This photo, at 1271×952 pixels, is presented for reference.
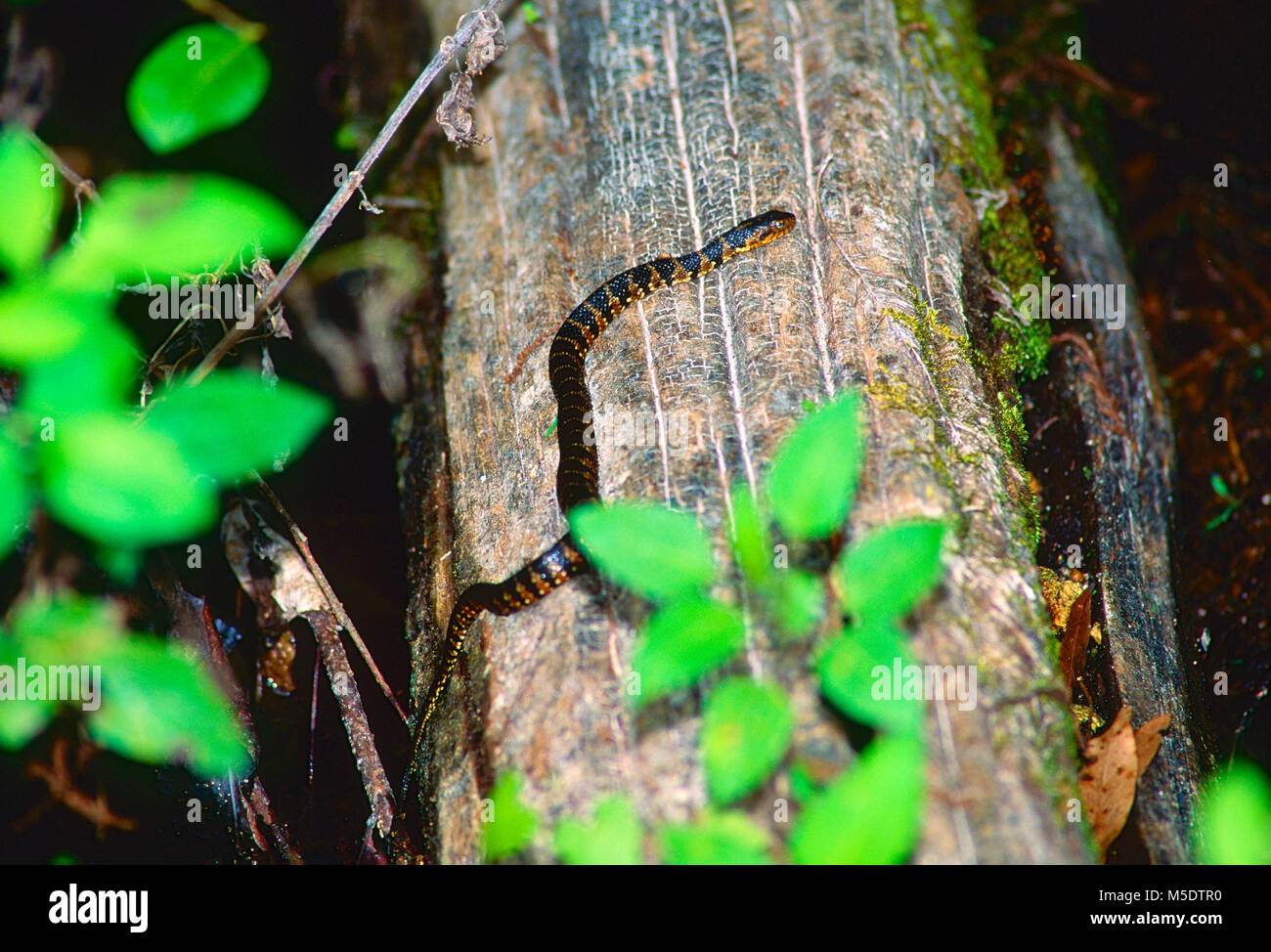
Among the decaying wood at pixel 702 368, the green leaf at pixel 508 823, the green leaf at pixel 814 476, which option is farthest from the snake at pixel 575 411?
the green leaf at pixel 814 476

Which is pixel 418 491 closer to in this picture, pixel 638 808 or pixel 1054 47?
pixel 638 808

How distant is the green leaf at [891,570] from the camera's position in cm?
206

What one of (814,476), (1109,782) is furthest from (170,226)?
(1109,782)

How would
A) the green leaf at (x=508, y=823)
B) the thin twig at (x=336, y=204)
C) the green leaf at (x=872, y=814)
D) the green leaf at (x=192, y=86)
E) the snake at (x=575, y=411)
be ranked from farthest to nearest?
the thin twig at (x=336, y=204) < the snake at (x=575, y=411) < the green leaf at (x=508, y=823) < the green leaf at (x=192, y=86) < the green leaf at (x=872, y=814)

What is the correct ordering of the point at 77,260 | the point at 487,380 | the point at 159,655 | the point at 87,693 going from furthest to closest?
the point at 487,380 → the point at 87,693 → the point at 159,655 → the point at 77,260

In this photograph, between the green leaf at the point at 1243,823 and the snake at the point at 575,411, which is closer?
the green leaf at the point at 1243,823

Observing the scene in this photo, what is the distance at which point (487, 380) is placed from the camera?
4.42m

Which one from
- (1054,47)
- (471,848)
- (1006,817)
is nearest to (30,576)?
(471,848)

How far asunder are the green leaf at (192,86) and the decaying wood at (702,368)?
1900 millimetres

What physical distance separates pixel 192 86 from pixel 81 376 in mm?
868

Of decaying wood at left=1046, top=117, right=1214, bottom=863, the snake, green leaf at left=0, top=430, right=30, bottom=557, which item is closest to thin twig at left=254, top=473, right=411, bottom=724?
the snake

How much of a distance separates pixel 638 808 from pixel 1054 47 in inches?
252

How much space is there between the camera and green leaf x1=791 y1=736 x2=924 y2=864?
1.86 m

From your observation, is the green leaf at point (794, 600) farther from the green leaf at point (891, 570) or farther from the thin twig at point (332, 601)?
the thin twig at point (332, 601)
